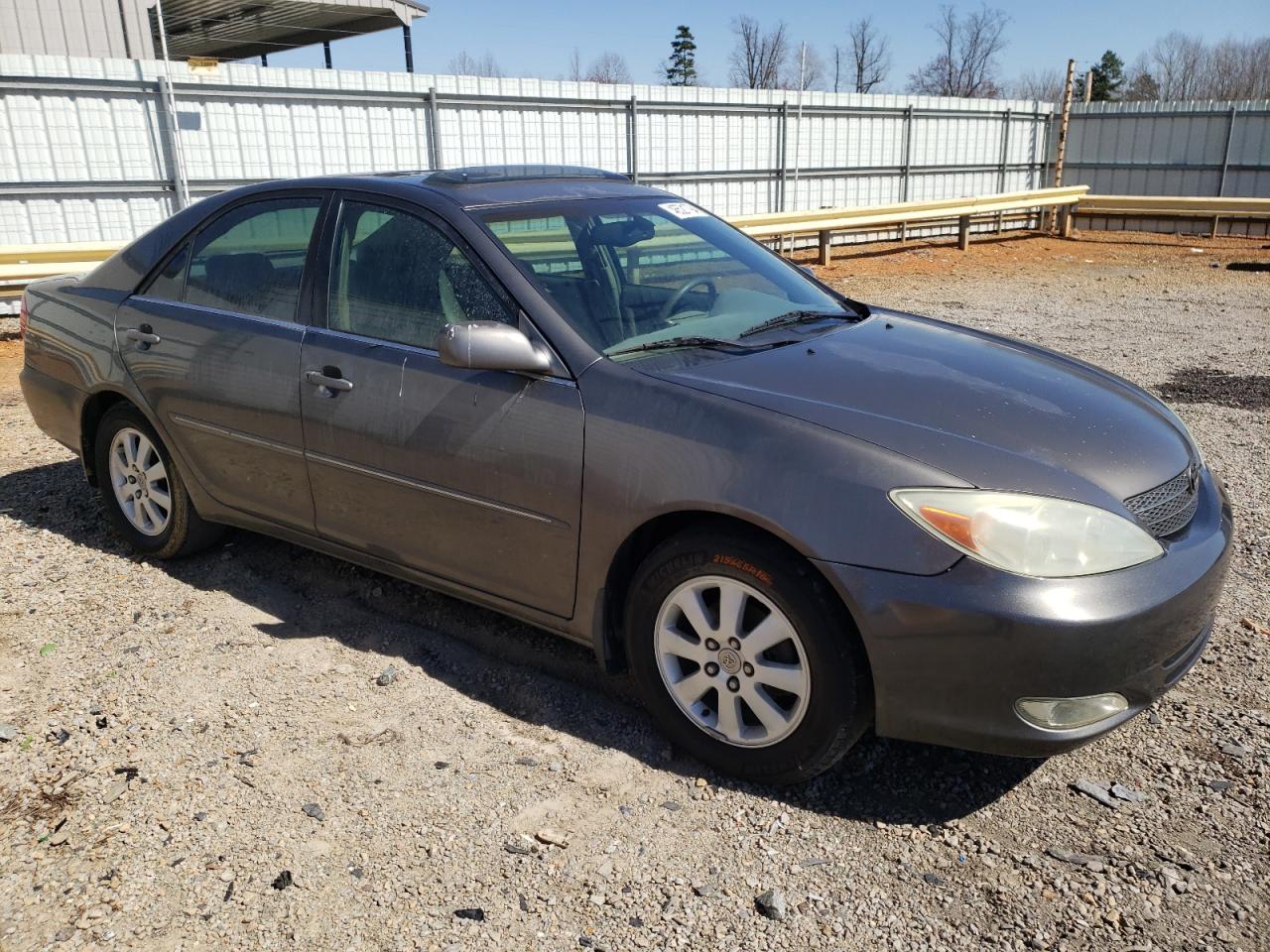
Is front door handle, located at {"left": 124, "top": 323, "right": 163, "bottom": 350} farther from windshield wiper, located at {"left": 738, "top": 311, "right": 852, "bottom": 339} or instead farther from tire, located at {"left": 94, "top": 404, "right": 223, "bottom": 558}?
windshield wiper, located at {"left": 738, "top": 311, "right": 852, "bottom": 339}

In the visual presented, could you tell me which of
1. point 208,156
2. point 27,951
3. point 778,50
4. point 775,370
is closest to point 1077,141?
point 208,156

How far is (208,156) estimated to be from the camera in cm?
1248

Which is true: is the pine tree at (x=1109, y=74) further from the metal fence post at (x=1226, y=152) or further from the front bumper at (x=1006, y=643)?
the front bumper at (x=1006, y=643)

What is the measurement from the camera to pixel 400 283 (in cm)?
365

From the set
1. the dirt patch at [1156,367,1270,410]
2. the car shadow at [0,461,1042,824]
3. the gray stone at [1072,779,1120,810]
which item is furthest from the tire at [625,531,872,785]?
the dirt patch at [1156,367,1270,410]

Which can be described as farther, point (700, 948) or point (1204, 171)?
point (1204, 171)

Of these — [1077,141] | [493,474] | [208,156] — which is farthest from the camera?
[1077,141]

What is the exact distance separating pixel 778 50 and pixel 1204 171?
1799 inches

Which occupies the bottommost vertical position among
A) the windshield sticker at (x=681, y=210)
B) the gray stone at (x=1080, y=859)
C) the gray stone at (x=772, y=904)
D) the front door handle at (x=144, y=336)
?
the gray stone at (x=1080, y=859)

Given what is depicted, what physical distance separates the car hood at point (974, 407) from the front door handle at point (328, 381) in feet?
3.90

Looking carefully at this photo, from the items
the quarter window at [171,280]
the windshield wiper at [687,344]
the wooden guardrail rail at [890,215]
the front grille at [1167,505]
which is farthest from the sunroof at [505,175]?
the wooden guardrail rail at [890,215]

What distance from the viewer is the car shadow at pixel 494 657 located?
2.98m

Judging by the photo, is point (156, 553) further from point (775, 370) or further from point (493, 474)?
point (775, 370)

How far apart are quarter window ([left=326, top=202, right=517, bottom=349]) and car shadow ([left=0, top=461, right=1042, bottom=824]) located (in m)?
1.19
